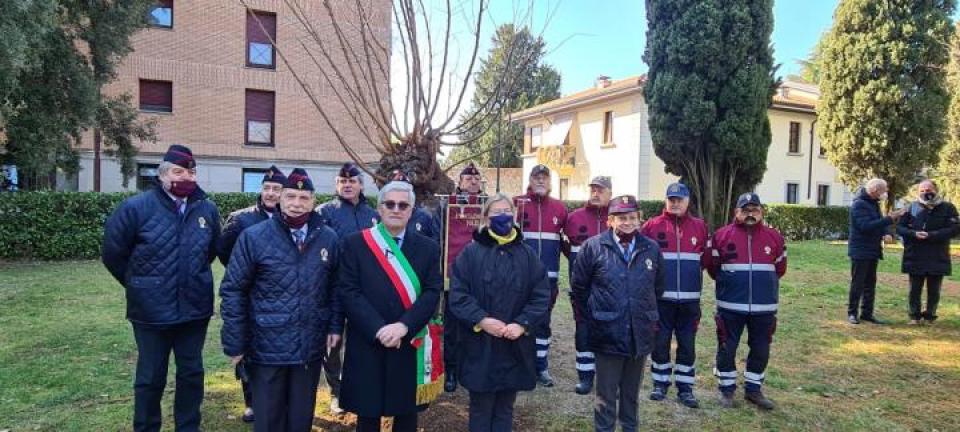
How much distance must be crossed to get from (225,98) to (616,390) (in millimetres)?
19520

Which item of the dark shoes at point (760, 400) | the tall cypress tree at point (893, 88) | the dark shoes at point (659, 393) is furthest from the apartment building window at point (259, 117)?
the tall cypress tree at point (893, 88)

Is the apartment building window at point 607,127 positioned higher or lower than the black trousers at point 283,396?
higher

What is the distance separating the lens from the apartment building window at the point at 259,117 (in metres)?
20.8

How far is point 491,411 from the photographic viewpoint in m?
3.72

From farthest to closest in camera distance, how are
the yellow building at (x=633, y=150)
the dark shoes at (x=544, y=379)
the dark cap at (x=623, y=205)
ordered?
the yellow building at (x=633, y=150) < the dark shoes at (x=544, y=379) < the dark cap at (x=623, y=205)

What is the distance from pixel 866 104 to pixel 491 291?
66.1ft

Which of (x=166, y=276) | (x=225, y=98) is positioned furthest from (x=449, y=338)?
(x=225, y=98)

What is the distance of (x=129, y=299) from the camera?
3688 millimetres

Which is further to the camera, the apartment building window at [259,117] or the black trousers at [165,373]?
the apartment building window at [259,117]

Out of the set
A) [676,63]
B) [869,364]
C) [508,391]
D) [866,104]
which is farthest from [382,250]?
[866,104]

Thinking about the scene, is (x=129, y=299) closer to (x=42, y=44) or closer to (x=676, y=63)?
(x=42, y=44)

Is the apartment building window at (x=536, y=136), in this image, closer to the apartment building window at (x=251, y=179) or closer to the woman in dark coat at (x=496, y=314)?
the apartment building window at (x=251, y=179)

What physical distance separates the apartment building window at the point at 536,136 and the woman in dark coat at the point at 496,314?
94.1 feet

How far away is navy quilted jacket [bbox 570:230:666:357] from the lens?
401 centimetres
